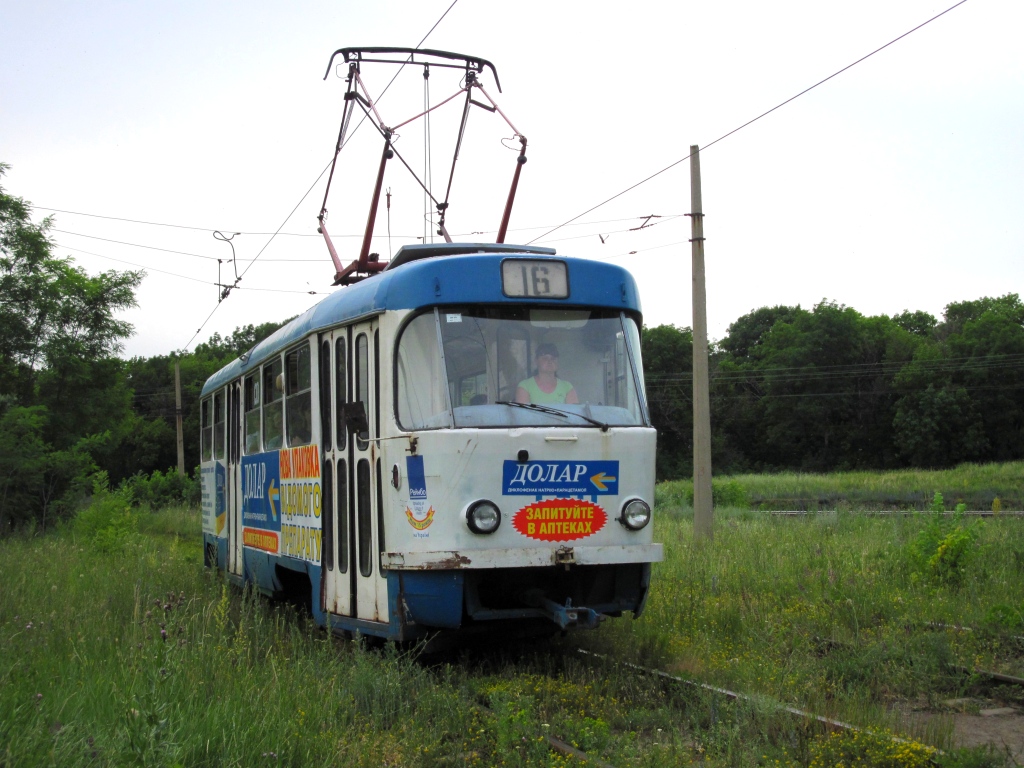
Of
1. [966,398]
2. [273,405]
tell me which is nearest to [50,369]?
[273,405]

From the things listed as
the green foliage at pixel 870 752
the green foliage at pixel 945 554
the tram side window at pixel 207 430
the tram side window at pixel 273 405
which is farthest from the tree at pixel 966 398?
the green foliage at pixel 870 752

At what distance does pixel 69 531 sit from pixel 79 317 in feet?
30.2

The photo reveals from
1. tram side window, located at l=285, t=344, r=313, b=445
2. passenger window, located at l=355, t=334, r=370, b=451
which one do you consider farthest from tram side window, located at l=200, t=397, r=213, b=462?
passenger window, located at l=355, t=334, r=370, b=451

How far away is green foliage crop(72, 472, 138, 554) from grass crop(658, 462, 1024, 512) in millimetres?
15070

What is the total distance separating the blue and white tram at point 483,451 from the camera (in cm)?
677

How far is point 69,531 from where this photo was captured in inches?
873

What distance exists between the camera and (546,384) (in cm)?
719

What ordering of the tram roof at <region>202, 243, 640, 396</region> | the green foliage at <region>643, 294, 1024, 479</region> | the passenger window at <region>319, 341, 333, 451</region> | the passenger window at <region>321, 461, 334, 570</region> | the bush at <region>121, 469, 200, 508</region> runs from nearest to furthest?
1. the tram roof at <region>202, 243, 640, 396</region>
2. the passenger window at <region>321, 461, 334, 570</region>
3. the passenger window at <region>319, 341, 333, 451</region>
4. the bush at <region>121, 469, 200, 508</region>
5. the green foliage at <region>643, 294, 1024, 479</region>

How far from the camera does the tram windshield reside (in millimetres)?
6941

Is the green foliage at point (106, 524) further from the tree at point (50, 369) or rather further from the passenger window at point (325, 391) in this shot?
the passenger window at point (325, 391)

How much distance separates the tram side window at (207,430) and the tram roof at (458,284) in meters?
6.39

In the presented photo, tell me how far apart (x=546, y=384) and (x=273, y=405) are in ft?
12.5

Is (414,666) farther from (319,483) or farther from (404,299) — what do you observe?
(404,299)

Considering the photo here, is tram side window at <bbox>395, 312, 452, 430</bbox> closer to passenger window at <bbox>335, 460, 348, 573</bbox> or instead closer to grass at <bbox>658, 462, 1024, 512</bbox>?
passenger window at <bbox>335, 460, 348, 573</bbox>
